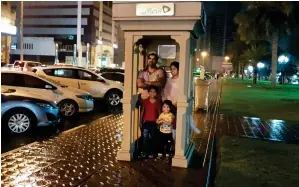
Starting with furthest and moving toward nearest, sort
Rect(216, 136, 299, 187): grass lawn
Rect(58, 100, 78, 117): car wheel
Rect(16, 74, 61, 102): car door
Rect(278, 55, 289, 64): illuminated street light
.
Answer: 1. Rect(278, 55, 289, 64): illuminated street light
2. Rect(58, 100, 78, 117): car wheel
3. Rect(16, 74, 61, 102): car door
4. Rect(216, 136, 299, 187): grass lawn

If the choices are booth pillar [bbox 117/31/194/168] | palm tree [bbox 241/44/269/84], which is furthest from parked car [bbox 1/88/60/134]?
palm tree [bbox 241/44/269/84]

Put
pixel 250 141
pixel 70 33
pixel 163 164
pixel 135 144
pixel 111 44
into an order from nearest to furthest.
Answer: pixel 163 164, pixel 135 144, pixel 250 141, pixel 70 33, pixel 111 44

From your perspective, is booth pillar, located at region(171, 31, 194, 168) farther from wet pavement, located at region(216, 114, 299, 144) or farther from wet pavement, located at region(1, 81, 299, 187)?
wet pavement, located at region(216, 114, 299, 144)

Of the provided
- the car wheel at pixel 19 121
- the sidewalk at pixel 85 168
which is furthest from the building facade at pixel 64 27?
the sidewalk at pixel 85 168

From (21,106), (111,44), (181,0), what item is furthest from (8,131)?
(111,44)

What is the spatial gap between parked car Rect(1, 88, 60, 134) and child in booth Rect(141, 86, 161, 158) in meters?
3.64

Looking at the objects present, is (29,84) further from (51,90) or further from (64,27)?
(64,27)

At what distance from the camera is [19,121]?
9.29m

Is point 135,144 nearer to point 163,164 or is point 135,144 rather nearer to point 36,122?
point 163,164

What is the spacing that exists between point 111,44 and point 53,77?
104722mm

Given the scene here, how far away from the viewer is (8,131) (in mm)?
9211

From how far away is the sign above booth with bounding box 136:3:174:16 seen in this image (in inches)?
241

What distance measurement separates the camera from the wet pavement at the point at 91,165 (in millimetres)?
5590

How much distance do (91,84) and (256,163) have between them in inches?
397
